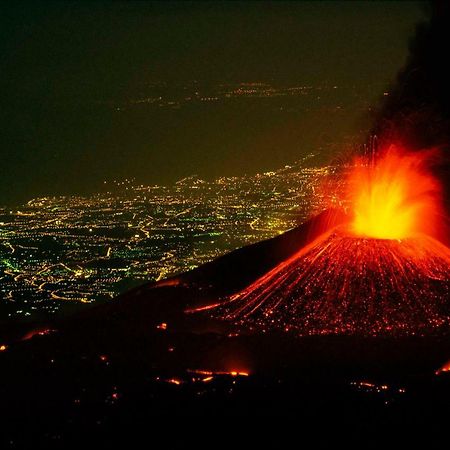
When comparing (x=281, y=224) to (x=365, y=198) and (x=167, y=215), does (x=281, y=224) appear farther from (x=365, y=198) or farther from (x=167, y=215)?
(x=365, y=198)

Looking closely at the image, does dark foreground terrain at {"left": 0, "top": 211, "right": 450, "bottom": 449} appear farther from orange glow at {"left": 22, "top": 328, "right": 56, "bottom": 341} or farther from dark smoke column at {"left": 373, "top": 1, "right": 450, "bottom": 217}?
dark smoke column at {"left": 373, "top": 1, "right": 450, "bottom": 217}

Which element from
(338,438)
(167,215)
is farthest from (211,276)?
(167,215)

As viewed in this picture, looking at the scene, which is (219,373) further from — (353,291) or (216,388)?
(353,291)

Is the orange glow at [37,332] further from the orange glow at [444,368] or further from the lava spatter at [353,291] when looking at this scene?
the orange glow at [444,368]

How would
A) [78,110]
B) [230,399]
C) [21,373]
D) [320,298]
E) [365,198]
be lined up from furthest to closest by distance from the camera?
[78,110] → [365,198] → [320,298] → [21,373] → [230,399]

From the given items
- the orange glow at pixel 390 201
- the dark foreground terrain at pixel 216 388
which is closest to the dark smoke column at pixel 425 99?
the orange glow at pixel 390 201

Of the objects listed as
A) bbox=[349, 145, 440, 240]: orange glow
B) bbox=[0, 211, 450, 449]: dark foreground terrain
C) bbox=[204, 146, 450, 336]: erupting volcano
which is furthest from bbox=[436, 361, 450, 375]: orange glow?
bbox=[349, 145, 440, 240]: orange glow
